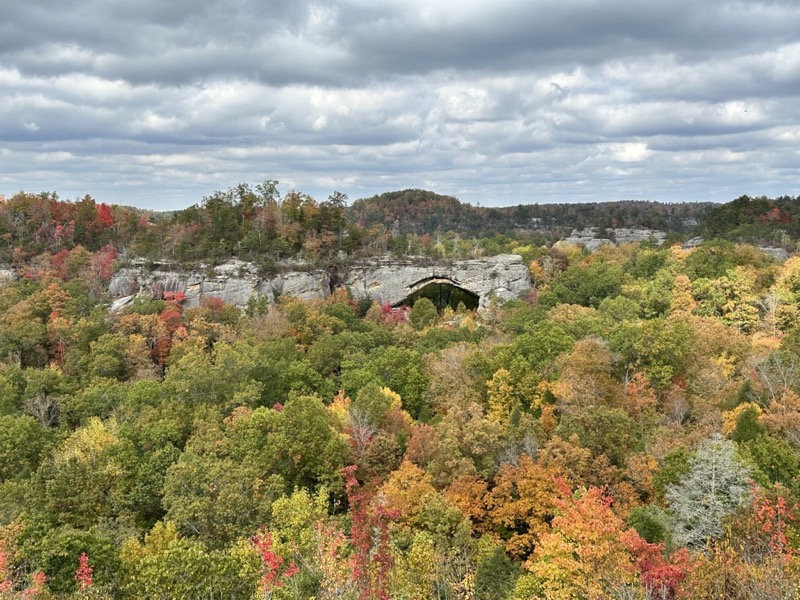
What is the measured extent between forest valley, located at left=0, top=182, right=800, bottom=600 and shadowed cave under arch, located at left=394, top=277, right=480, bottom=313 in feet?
31.2

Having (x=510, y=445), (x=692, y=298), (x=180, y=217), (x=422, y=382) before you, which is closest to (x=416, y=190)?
(x=180, y=217)

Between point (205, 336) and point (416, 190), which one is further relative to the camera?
point (416, 190)

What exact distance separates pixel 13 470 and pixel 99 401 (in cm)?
901

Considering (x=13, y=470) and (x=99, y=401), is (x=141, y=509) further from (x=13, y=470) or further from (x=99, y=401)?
(x=99, y=401)

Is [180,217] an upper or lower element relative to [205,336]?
upper

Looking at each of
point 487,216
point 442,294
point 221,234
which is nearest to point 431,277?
point 442,294

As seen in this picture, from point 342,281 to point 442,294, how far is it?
465 inches

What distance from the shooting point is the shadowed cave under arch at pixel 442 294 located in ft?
221

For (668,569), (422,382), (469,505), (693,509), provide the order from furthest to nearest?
(422,382) < (469,505) < (693,509) < (668,569)

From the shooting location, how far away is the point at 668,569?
557 inches

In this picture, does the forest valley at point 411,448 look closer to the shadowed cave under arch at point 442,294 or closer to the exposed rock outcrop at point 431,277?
the exposed rock outcrop at point 431,277

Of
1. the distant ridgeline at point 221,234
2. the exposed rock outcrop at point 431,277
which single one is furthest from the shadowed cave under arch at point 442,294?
the distant ridgeline at point 221,234

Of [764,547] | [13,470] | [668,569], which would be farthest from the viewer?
[13,470]

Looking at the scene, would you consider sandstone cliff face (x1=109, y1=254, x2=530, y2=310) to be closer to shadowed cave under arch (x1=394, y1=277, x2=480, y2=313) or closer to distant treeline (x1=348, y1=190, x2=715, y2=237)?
shadowed cave under arch (x1=394, y1=277, x2=480, y2=313)
